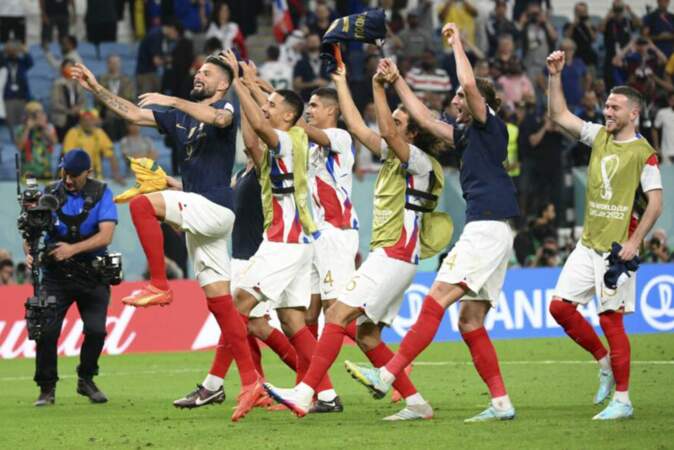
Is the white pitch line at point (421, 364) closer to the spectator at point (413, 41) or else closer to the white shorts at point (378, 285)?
the white shorts at point (378, 285)

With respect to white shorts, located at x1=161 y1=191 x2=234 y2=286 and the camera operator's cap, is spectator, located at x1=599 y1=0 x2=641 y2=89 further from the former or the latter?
white shorts, located at x1=161 y1=191 x2=234 y2=286

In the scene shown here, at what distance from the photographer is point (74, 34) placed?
26.0 m

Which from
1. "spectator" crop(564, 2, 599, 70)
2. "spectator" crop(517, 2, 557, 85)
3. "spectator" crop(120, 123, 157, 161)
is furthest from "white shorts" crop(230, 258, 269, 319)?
"spectator" crop(564, 2, 599, 70)

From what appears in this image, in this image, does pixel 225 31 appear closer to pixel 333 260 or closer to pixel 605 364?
pixel 333 260

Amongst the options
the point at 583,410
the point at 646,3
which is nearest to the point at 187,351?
the point at 583,410

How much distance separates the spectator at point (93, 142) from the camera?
21.7 metres

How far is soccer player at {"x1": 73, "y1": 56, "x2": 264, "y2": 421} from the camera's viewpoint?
11383 millimetres

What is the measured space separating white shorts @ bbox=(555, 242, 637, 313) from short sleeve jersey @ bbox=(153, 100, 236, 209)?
8.92 feet

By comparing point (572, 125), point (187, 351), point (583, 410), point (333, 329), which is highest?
point (572, 125)

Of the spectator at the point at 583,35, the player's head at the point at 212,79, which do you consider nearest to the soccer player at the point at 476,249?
the player's head at the point at 212,79

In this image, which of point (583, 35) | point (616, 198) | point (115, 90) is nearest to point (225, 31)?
point (115, 90)

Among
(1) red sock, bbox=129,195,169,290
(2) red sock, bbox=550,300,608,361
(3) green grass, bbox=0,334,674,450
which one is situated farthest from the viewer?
(2) red sock, bbox=550,300,608,361

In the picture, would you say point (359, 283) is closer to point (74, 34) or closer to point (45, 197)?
point (45, 197)

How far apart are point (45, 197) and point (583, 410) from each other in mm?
4955
